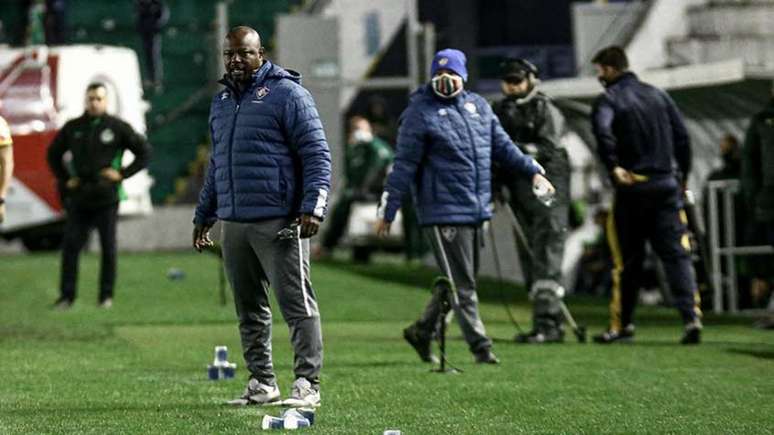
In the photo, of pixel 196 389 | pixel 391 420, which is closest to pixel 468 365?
pixel 196 389

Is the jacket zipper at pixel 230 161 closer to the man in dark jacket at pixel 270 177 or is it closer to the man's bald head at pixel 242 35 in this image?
the man in dark jacket at pixel 270 177

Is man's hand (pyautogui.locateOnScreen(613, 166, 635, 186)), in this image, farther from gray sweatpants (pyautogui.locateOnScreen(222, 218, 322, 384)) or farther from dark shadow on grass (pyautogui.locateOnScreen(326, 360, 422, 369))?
gray sweatpants (pyautogui.locateOnScreen(222, 218, 322, 384))

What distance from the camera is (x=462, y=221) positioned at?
46.2 ft

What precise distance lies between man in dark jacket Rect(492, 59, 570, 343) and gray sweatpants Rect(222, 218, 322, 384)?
516cm

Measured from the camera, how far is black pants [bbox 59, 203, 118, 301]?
2048 centimetres

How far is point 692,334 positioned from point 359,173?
14388mm

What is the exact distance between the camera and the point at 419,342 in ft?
47.4

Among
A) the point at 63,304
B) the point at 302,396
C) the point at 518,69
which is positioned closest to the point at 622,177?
the point at 518,69

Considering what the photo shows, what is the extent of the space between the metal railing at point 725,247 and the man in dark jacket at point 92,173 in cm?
538

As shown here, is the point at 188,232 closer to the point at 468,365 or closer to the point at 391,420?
the point at 468,365

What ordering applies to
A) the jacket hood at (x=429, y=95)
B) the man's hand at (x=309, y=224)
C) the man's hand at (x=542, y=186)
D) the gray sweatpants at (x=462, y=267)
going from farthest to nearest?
the jacket hood at (x=429, y=95), the gray sweatpants at (x=462, y=267), the man's hand at (x=542, y=186), the man's hand at (x=309, y=224)

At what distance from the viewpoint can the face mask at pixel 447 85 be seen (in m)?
14.1

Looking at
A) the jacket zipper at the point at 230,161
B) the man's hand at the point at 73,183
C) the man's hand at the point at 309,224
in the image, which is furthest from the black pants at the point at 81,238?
the man's hand at the point at 309,224

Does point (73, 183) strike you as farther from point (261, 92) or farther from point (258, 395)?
point (261, 92)
